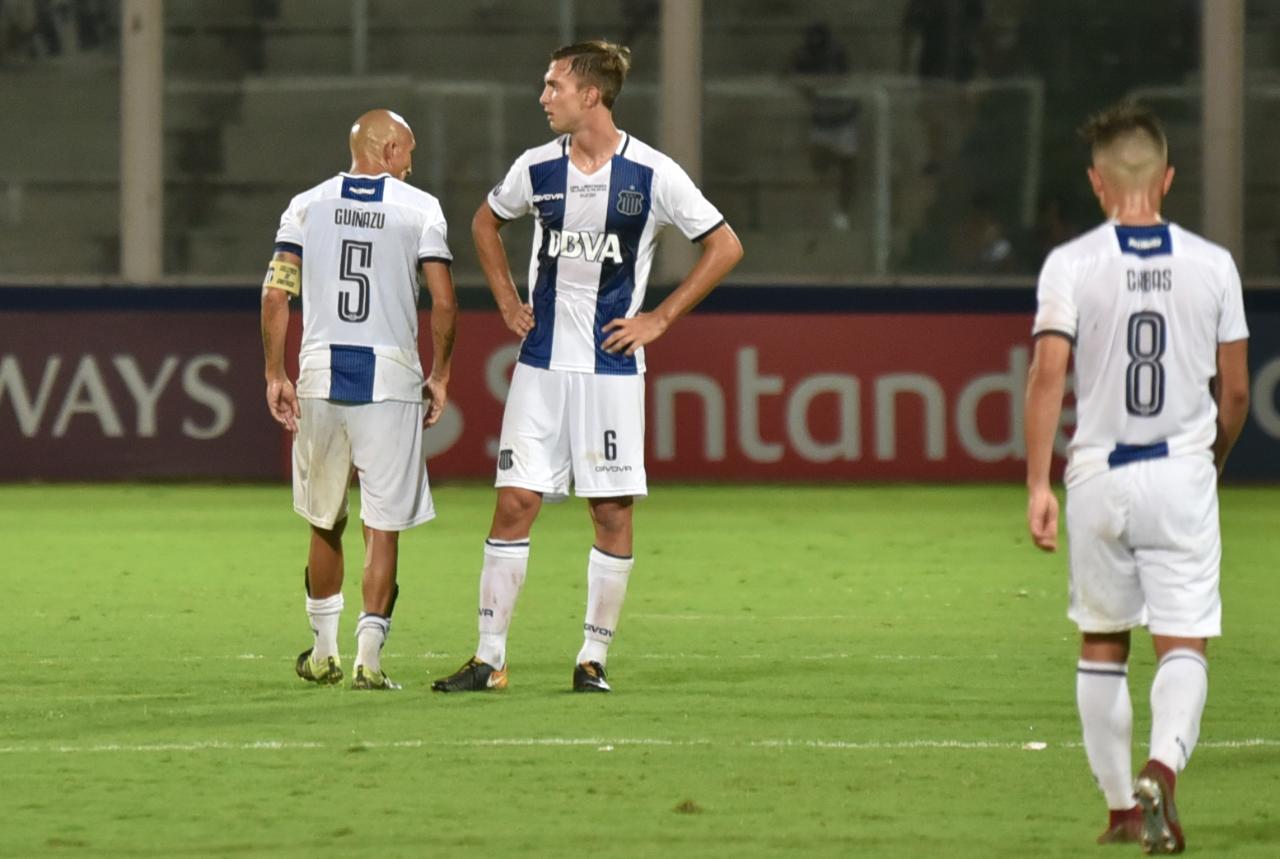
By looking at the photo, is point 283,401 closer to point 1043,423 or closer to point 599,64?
point 599,64

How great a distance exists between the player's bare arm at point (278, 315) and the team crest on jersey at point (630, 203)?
3.62ft

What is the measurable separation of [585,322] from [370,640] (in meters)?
1.26

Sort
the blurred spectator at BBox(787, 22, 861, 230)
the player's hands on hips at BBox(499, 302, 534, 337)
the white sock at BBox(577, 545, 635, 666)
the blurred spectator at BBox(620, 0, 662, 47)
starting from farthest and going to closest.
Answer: the blurred spectator at BBox(787, 22, 861, 230) → the blurred spectator at BBox(620, 0, 662, 47) → the white sock at BBox(577, 545, 635, 666) → the player's hands on hips at BBox(499, 302, 534, 337)

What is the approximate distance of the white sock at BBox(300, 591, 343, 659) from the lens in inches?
317

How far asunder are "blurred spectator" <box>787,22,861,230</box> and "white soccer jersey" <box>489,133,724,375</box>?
1193cm

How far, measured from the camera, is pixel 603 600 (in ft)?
26.3

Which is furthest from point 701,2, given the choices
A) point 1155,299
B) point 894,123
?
point 1155,299

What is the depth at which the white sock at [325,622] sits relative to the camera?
8.05 m

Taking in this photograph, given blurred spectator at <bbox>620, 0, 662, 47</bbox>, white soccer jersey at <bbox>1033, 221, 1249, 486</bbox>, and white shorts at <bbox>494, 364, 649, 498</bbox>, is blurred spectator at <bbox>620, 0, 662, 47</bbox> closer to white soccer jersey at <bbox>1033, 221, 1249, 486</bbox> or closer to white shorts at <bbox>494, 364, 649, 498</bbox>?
white shorts at <bbox>494, 364, 649, 498</bbox>

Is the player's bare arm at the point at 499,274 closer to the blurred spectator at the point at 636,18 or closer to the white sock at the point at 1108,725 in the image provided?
the white sock at the point at 1108,725

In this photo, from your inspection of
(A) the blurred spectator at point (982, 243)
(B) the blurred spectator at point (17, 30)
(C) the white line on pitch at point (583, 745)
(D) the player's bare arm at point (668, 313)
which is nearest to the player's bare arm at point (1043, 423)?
(C) the white line on pitch at point (583, 745)

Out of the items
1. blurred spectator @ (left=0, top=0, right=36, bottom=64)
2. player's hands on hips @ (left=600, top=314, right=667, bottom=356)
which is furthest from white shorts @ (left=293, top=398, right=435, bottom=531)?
blurred spectator @ (left=0, top=0, right=36, bottom=64)

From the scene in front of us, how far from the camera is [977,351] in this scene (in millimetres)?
17281

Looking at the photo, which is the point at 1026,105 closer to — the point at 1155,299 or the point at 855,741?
the point at 855,741
